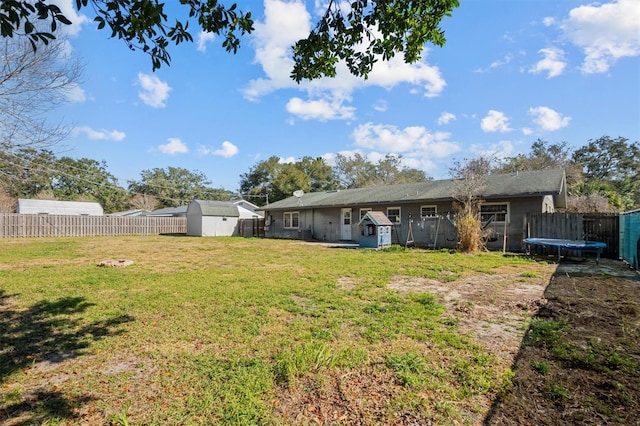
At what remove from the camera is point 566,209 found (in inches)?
751

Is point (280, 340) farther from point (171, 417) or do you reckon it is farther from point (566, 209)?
point (566, 209)

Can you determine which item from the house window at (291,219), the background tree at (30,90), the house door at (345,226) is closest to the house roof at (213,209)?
the house window at (291,219)

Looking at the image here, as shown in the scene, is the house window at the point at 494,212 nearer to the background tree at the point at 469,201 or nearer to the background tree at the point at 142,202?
the background tree at the point at 469,201

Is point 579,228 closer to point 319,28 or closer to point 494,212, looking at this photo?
point 494,212

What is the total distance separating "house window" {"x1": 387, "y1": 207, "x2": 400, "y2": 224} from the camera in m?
16.6

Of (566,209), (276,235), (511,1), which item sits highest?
(511,1)

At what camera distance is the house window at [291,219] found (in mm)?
22094

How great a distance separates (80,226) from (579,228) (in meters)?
30.6

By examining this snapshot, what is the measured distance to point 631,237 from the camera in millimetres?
8531

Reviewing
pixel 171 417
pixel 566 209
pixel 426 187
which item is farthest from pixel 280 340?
pixel 566 209

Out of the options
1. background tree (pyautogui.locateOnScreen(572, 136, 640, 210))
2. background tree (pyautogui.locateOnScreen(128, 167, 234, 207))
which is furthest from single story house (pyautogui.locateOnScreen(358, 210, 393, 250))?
background tree (pyautogui.locateOnScreen(128, 167, 234, 207))

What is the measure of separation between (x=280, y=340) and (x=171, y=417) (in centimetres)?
143

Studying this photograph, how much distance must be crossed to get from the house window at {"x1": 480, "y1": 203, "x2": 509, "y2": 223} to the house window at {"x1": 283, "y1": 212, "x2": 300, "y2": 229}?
11.9 m

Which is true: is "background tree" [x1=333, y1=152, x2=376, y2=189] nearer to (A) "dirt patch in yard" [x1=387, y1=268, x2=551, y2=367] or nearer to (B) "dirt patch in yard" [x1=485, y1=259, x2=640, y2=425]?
(A) "dirt patch in yard" [x1=387, y1=268, x2=551, y2=367]
